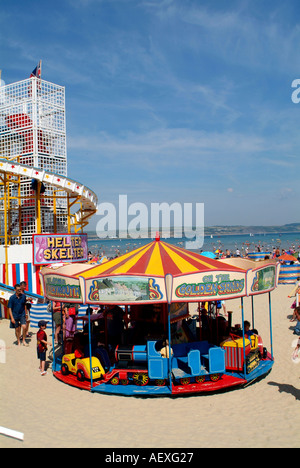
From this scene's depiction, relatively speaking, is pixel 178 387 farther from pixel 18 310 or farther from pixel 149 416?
pixel 18 310

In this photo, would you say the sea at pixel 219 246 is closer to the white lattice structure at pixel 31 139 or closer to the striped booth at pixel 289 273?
the striped booth at pixel 289 273

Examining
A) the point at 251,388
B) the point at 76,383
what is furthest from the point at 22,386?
the point at 251,388

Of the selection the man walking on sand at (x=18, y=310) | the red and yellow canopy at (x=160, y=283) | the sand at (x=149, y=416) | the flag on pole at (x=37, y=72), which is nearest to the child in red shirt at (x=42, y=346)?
the sand at (x=149, y=416)

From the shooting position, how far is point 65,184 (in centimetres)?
1549

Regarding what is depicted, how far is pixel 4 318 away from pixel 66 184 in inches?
233

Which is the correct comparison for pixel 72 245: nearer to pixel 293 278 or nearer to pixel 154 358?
pixel 154 358

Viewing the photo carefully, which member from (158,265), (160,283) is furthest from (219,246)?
(160,283)

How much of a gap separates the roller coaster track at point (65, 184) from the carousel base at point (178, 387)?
884cm

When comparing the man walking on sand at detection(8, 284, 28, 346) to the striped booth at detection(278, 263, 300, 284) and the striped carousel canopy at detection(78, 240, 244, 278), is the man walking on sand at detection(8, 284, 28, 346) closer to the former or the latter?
the striped carousel canopy at detection(78, 240, 244, 278)

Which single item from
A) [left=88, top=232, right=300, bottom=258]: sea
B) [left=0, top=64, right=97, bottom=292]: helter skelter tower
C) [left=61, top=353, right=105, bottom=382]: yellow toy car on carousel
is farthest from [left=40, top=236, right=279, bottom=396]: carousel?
[left=88, top=232, right=300, bottom=258]: sea

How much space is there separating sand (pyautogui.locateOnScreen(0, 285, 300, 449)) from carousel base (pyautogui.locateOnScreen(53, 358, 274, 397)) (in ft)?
0.42

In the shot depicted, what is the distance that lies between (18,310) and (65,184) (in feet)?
21.2

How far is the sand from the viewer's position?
5.46 metres

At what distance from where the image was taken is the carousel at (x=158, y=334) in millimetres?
6941
